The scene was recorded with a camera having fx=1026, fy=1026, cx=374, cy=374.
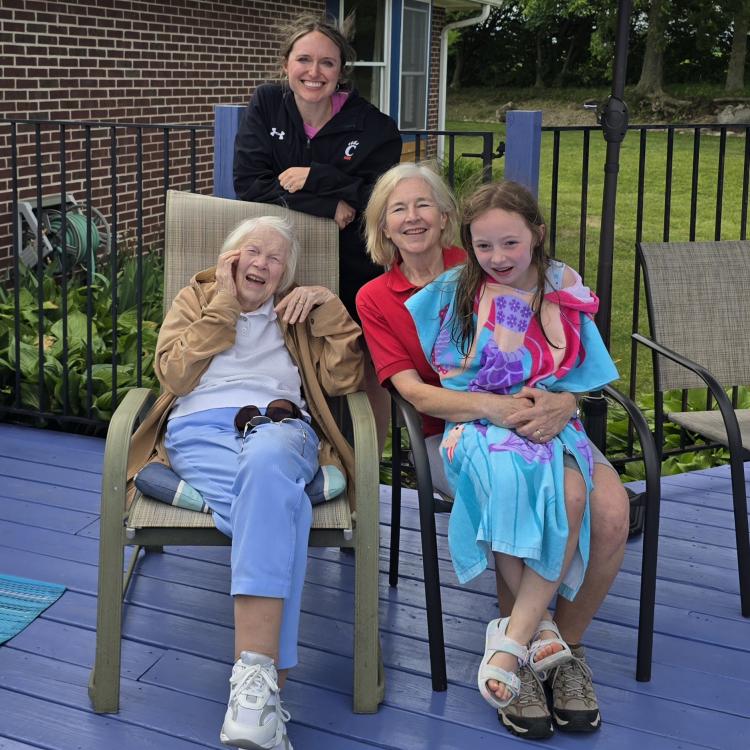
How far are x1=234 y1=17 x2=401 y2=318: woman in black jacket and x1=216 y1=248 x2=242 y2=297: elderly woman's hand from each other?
0.40 m

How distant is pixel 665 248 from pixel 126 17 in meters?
5.58

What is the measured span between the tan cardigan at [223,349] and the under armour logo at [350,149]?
488 millimetres

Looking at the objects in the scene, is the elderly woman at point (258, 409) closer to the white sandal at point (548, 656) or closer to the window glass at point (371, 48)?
the white sandal at point (548, 656)

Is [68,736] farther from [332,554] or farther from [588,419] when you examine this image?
[588,419]

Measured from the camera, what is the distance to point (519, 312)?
244 cm

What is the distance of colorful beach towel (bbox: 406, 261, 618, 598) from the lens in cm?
226

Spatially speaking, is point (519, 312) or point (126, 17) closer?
point (519, 312)

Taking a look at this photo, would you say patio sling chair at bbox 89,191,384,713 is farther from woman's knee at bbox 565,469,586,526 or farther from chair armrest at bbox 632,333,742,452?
chair armrest at bbox 632,333,742,452

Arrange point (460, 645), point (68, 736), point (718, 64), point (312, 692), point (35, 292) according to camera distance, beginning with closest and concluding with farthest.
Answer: point (68, 736)
point (312, 692)
point (460, 645)
point (35, 292)
point (718, 64)

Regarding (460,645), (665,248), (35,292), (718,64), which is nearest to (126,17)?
(35,292)

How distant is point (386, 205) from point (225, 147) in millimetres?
1110

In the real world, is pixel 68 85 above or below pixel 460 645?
above

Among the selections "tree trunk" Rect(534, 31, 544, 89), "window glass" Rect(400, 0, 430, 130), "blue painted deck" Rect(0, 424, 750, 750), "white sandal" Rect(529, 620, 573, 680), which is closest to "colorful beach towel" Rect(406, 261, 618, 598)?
"white sandal" Rect(529, 620, 573, 680)

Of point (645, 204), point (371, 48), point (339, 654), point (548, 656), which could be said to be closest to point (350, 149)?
point (339, 654)
